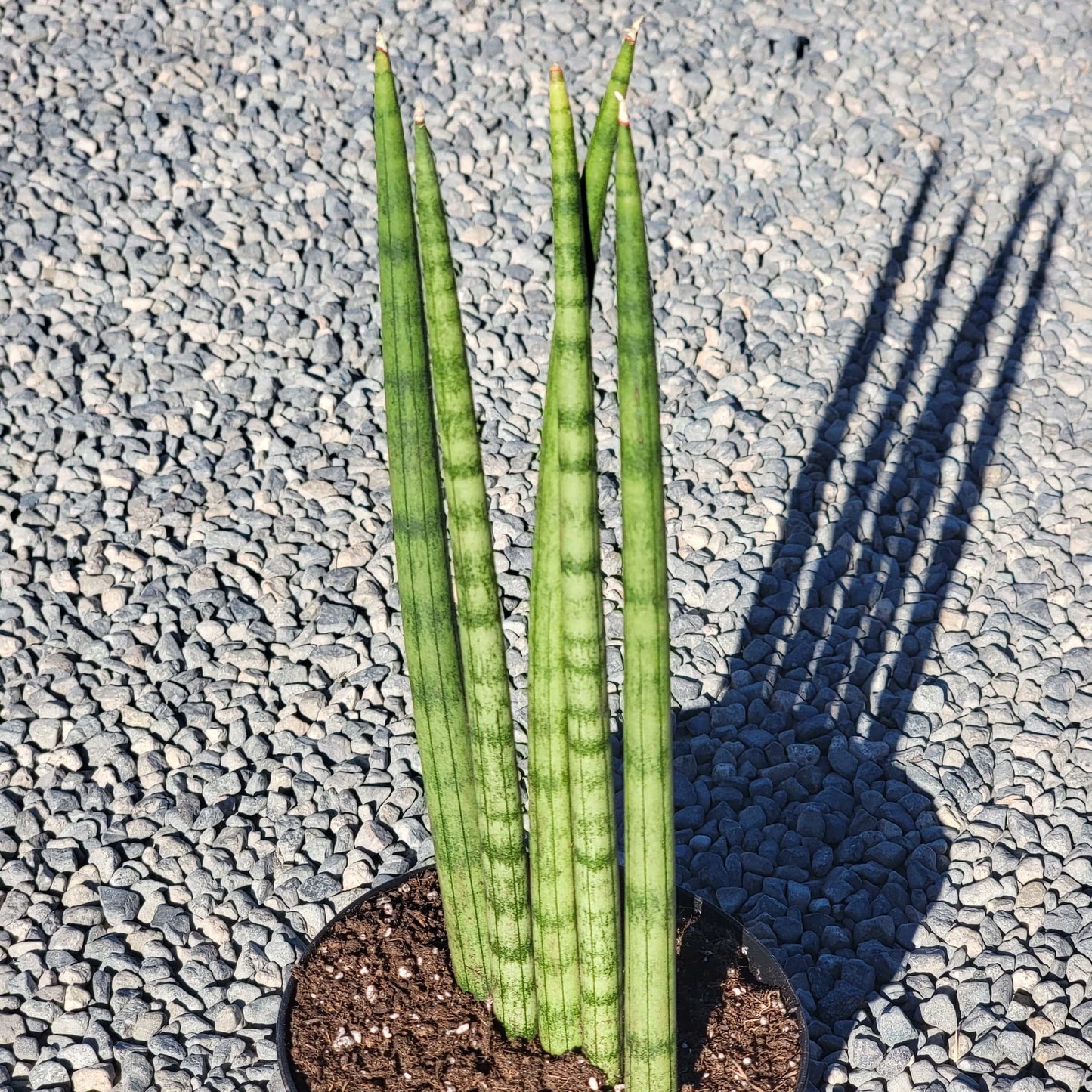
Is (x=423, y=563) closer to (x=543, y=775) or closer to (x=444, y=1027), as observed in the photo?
(x=543, y=775)

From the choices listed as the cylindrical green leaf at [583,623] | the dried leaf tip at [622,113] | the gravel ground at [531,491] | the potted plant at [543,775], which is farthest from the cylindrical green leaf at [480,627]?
the gravel ground at [531,491]

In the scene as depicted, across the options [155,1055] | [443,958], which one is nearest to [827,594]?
[443,958]

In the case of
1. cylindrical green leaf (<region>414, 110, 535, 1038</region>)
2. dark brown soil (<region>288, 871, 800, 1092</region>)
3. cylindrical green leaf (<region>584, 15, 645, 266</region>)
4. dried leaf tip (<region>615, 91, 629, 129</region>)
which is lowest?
dark brown soil (<region>288, 871, 800, 1092</region>)

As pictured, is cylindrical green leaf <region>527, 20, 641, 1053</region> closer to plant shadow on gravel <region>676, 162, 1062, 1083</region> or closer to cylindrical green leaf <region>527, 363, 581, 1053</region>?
cylindrical green leaf <region>527, 363, 581, 1053</region>

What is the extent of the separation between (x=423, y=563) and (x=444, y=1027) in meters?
0.82

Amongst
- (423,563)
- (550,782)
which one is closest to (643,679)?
(550,782)

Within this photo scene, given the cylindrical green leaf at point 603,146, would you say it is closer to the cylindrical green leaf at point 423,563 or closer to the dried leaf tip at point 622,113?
the dried leaf tip at point 622,113

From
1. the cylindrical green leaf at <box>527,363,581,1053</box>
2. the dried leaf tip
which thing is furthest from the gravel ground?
the dried leaf tip

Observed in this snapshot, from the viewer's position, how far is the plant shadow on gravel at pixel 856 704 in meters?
2.74

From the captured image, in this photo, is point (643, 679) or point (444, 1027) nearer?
point (643, 679)

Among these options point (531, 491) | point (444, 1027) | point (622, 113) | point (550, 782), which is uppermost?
point (531, 491)

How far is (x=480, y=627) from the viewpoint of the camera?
179 cm

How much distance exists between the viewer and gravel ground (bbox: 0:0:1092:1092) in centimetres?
275

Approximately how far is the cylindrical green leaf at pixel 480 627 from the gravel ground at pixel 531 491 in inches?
29.5
